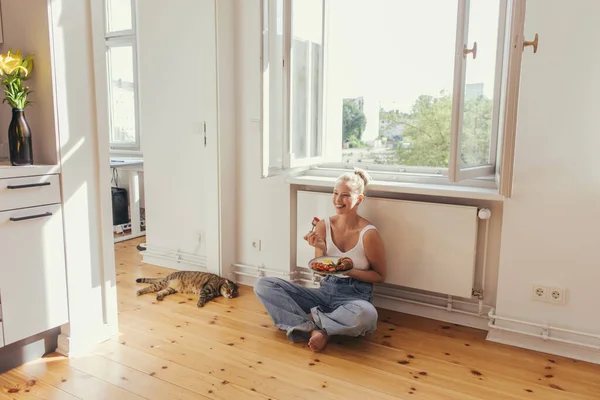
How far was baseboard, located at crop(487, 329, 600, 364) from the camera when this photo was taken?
2.29m

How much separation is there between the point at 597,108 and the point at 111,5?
4948mm

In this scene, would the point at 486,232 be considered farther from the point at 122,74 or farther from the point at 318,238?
the point at 122,74

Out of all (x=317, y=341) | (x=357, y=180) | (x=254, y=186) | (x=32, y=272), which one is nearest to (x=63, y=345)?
(x=32, y=272)

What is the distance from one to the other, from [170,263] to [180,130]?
41.6 inches

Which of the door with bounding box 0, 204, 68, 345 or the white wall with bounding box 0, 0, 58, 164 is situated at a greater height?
the white wall with bounding box 0, 0, 58, 164

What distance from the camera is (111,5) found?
5.21 m

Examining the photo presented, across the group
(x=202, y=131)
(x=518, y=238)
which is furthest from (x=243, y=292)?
(x=518, y=238)

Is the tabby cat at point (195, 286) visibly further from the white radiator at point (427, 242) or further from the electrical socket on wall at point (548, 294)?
the electrical socket on wall at point (548, 294)

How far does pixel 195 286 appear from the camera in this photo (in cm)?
315

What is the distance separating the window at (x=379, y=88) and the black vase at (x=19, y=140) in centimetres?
121

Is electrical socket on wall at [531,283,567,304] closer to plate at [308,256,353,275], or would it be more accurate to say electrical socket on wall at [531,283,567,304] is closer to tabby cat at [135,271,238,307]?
plate at [308,256,353,275]

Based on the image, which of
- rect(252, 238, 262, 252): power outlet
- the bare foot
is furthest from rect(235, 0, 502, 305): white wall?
the bare foot

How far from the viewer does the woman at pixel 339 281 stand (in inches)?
97.6

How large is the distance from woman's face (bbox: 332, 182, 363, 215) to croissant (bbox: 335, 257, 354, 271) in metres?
0.27
